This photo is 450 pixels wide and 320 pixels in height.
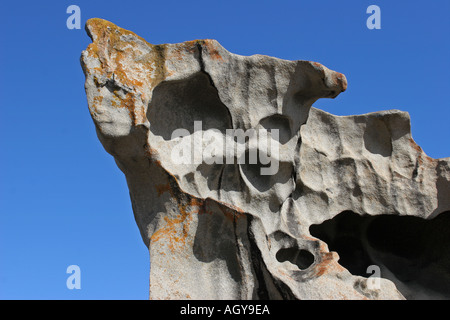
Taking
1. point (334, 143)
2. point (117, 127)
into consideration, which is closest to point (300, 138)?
point (334, 143)

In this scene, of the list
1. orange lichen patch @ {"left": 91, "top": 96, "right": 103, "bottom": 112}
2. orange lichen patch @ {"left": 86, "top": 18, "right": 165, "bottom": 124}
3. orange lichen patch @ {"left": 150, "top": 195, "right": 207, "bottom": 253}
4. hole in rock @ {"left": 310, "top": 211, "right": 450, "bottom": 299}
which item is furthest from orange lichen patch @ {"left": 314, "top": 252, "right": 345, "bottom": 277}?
orange lichen patch @ {"left": 91, "top": 96, "right": 103, "bottom": 112}

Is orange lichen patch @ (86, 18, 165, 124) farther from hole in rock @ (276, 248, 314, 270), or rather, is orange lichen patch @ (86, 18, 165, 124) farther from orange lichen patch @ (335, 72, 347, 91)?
hole in rock @ (276, 248, 314, 270)

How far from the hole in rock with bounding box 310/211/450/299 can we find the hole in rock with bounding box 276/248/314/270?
83 centimetres

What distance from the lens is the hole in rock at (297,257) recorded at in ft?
19.8

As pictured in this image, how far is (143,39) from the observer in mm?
6035

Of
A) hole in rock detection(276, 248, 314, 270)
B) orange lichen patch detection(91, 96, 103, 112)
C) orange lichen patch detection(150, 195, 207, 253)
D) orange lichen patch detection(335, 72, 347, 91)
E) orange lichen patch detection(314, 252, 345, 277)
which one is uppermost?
orange lichen patch detection(335, 72, 347, 91)

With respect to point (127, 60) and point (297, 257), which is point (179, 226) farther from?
point (127, 60)

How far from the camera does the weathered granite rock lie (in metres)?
5.52

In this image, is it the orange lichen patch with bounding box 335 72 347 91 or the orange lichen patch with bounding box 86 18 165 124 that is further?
the orange lichen patch with bounding box 335 72 347 91

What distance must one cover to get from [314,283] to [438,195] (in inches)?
80.7

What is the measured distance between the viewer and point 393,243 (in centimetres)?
709

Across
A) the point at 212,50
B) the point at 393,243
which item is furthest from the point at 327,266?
the point at 212,50

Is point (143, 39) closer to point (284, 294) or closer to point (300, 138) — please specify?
point (300, 138)

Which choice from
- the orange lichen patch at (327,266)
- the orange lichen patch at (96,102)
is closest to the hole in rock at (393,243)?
the orange lichen patch at (327,266)
